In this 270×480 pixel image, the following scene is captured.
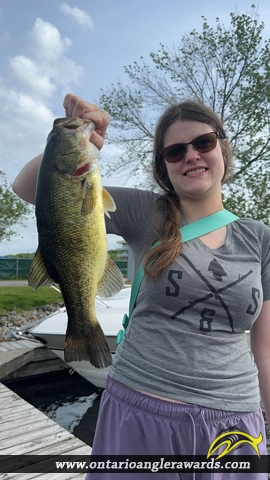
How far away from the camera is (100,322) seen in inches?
235

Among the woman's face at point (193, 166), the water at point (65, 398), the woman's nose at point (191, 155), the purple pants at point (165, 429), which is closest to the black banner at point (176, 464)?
the purple pants at point (165, 429)

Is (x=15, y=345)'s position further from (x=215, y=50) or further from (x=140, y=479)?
(x=215, y=50)

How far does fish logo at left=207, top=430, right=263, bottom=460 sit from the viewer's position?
4.55ft

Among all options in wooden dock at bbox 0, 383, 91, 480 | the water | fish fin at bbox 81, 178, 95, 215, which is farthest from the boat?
fish fin at bbox 81, 178, 95, 215

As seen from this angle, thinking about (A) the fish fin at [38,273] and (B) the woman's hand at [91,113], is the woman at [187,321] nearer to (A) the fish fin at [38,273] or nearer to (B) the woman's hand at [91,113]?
(B) the woman's hand at [91,113]

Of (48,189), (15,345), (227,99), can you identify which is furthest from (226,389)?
(227,99)

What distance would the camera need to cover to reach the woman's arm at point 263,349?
169cm

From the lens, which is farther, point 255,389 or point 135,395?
point 255,389

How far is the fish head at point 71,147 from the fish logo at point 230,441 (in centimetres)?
111

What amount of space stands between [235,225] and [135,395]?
85 centimetres

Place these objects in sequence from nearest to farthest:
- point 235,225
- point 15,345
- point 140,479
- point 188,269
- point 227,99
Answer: point 140,479, point 188,269, point 235,225, point 15,345, point 227,99

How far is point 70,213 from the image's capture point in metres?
1.40

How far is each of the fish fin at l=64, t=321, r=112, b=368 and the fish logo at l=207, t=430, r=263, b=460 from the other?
0.48 metres

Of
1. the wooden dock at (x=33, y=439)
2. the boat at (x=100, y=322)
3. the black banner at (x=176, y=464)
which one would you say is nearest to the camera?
the black banner at (x=176, y=464)
